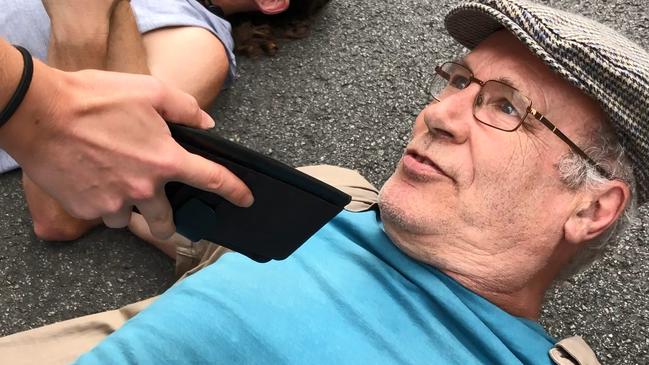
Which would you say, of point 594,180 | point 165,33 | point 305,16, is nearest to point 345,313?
point 594,180

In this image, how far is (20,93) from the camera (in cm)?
64

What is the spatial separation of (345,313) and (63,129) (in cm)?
51

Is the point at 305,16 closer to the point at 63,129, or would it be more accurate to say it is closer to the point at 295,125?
the point at 295,125

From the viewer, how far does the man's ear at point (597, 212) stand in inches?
41.2

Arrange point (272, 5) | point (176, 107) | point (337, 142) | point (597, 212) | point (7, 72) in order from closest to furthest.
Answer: point (7, 72), point (176, 107), point (597, 212), point (337, 142), point (272, 5)

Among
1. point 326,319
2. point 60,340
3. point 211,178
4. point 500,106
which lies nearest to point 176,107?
point 211,178

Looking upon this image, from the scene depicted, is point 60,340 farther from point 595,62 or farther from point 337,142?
point 595,62

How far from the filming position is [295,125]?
1634mm

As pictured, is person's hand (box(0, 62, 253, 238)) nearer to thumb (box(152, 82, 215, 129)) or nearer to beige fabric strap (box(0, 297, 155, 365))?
thumb (box(152, 82, 215, 129))

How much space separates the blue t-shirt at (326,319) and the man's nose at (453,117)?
0.20m

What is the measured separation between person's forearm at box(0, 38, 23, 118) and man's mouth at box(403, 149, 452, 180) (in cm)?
60

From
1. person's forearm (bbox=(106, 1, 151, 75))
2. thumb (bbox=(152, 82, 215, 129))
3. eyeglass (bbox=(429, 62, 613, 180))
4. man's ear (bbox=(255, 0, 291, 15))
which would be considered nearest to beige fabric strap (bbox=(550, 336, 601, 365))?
eyeglass (bbox=(429, 62, 613, 180))

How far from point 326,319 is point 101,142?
46 cm

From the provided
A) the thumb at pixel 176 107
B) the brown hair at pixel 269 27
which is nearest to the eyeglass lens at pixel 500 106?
the thumb at pixel 176 107
